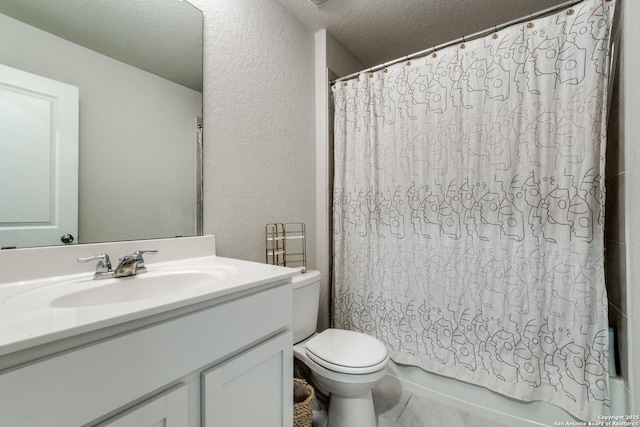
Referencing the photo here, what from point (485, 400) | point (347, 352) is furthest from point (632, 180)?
point (347, 352)

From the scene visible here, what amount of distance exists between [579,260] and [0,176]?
6.92ft

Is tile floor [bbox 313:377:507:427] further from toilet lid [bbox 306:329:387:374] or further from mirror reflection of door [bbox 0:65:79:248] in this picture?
mirror reflection of door [bbox 0:65:79:248]

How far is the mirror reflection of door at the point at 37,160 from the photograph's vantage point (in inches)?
31.4

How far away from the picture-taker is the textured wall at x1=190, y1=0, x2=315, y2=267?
1.31 m

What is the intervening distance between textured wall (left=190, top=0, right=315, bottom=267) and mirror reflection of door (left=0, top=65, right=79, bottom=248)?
48 centimetres

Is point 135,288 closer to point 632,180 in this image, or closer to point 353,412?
point 353,412

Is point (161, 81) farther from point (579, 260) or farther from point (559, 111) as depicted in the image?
point (579, 260)

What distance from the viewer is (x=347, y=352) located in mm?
1258

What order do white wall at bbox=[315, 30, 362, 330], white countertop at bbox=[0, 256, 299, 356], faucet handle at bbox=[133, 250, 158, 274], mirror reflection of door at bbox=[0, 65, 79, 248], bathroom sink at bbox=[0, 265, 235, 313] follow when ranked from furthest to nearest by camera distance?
white wall at bbox=[315, 30, 362, 330], faucet handle at bbox=[133, 250, 158, 274], mirror reflection of door at bbox=[0, 65, 79, 248], bathroom sink at bbox=[0, 265, 235, 313], white countertop at bbox=[0, 256, 299, 356]

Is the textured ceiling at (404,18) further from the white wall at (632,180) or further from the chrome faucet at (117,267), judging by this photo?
the chrome faucet at (117,267)

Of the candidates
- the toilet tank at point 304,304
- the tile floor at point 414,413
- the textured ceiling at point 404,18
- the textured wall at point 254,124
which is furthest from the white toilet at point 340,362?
the textured ceiling at point 404,18

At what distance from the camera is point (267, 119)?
1.56m

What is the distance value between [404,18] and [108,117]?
5.93 ft

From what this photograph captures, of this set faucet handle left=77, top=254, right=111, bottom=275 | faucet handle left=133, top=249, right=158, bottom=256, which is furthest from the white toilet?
faucet handle left=77, top=254, right=111, bottom=275
